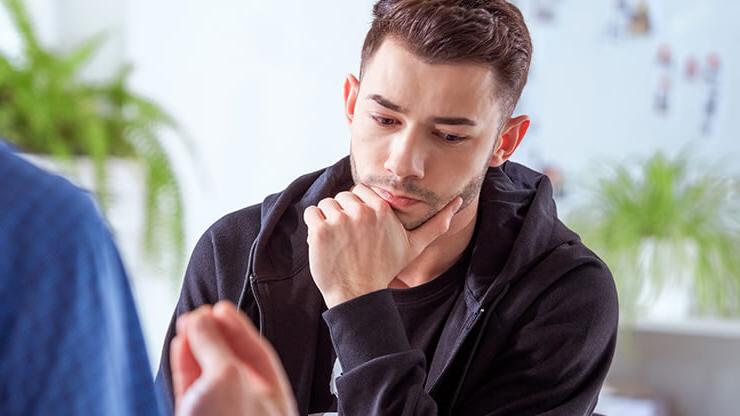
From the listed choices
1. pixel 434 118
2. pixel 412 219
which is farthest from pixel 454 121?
pixel 412 219

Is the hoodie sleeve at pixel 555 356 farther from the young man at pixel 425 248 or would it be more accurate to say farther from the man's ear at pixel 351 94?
the man's ear at pixel 351 94

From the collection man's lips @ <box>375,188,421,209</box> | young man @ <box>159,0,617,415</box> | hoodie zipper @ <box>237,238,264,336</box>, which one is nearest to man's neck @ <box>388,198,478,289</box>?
young man @ <box>159,0,617,415</box>

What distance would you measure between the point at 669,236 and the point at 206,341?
8.71ft

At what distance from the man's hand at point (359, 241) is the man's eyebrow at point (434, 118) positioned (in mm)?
113

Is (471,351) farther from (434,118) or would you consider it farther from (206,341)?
(206,341)

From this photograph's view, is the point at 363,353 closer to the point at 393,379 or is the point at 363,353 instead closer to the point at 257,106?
the point at 393,379

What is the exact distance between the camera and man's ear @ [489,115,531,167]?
1520mm

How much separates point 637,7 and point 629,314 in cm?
93

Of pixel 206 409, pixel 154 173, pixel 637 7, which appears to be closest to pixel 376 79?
pixel 206 409

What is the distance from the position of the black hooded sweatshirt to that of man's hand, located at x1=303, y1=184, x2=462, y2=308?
0.04 meters

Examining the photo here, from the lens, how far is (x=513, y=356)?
1.40m

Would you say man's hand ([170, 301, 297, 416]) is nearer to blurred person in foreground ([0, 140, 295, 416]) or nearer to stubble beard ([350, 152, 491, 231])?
blurred person in foreground ([0, 140, 295, 416])

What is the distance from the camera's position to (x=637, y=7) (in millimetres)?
3268

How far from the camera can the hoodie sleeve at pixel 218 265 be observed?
4.66 ft
